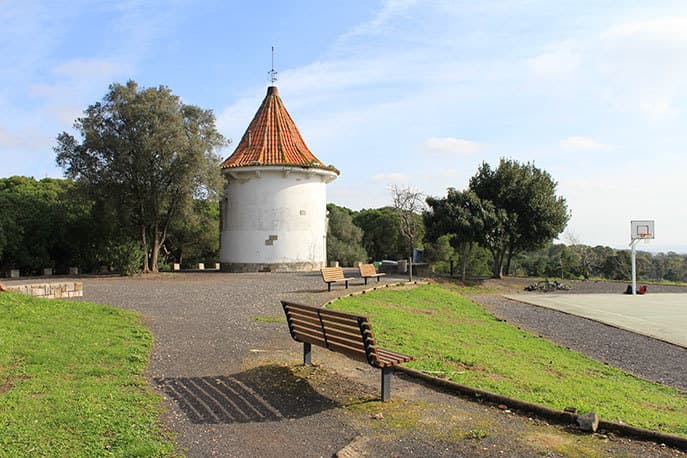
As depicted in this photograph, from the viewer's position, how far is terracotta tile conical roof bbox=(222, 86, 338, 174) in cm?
2955

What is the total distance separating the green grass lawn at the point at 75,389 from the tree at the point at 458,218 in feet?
72.4

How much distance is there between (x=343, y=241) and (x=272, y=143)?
55.3 feet

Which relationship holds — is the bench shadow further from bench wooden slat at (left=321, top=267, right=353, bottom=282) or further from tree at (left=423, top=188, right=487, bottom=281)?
tree at (left=423, top=188, right=487, bottom=281)

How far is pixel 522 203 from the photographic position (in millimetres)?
32000

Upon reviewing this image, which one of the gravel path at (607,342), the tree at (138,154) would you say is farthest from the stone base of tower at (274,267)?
the gravel path at (607,342)

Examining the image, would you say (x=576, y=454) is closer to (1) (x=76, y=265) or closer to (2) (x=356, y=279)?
(2) (x=356, y=279)

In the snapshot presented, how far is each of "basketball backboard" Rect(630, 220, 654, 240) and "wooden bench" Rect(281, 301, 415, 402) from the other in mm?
28789

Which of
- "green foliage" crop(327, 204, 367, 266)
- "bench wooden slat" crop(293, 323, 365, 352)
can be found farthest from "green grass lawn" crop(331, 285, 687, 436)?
"green foliage" crop(327, 204, 367, 266)

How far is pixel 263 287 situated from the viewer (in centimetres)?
1880

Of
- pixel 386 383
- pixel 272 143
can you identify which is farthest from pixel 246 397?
pixel 272 143

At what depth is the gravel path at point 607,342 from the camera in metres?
10.2

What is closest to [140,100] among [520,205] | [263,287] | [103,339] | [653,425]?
[263,287]

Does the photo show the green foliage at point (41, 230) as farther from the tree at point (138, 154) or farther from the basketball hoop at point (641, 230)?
the basketball hoop at point (641, 230)

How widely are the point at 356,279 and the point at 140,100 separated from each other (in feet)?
40.1
